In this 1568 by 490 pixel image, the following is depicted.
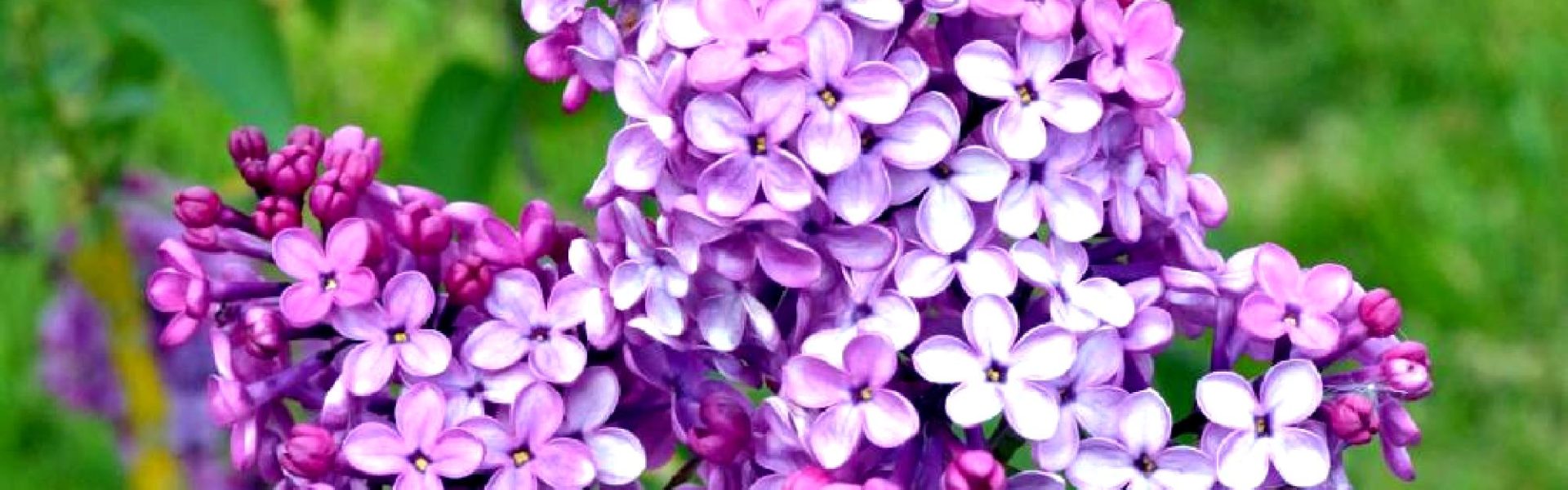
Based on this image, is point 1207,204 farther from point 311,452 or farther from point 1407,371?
point 311,452

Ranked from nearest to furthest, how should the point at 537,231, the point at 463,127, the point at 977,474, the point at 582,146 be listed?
the point at 977,474 → the point at 537,231 → the point at 463,127 → the point at 582,146

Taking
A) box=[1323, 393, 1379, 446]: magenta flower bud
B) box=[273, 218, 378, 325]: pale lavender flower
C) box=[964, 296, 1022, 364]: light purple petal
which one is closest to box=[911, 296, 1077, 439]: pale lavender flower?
box=[964, 296, 1022, 364]: light purple petal

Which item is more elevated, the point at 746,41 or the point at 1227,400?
the point at 746,41

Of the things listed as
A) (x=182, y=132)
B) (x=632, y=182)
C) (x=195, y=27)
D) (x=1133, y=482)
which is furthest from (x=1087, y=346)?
(x=182, y=132)

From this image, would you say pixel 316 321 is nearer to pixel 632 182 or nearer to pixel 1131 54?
pixel 632 182

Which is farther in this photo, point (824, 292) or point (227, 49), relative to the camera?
point (227, 49)

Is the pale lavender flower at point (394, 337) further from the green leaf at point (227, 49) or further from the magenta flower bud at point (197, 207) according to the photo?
the green leaf at point (227, 49)

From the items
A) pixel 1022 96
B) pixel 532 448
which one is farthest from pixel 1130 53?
pixel 532 448
